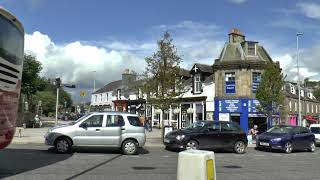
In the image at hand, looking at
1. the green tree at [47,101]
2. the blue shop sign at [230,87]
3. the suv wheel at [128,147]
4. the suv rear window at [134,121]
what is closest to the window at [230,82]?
the blue shop sign at [230,87]

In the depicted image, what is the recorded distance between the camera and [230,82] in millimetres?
43125

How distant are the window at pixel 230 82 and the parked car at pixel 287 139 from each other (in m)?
16.6

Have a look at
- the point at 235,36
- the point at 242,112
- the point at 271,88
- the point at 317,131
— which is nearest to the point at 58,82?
the point at 317,131

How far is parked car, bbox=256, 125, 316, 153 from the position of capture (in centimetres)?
2450

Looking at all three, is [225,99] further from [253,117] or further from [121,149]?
[121,149]

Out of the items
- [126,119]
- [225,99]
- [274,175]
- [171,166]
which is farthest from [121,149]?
[225,99]

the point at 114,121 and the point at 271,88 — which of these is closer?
the point at 114,121

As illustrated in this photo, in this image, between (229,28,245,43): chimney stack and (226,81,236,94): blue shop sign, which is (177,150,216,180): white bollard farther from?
(229,28,245,43): chimney stack

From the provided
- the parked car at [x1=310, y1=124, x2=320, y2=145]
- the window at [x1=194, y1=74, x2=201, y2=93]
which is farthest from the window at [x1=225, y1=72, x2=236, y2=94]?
the parked car at [x1=310, y1=124, x2=320, y2=145]

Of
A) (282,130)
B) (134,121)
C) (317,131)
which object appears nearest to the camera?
(134,121)

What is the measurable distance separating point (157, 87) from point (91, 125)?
10.4 metres

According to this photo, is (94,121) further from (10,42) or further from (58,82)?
(10,42)

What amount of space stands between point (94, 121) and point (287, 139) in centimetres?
1097

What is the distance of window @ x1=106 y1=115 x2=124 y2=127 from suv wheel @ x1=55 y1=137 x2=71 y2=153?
172 centimetres
